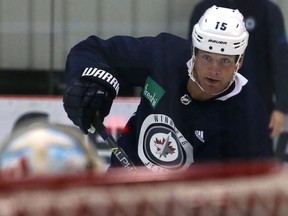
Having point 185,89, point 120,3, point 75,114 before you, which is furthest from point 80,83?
point 120,3

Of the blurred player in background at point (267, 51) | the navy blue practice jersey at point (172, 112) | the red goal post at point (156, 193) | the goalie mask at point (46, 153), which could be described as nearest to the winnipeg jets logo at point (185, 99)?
the navy blue practice jersey at point (172, 112)

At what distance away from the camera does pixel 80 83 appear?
263 centimetres

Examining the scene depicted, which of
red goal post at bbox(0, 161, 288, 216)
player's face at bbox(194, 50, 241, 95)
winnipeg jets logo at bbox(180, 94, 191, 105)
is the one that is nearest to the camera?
red goal post at bbox(0, 161, 288, 216)

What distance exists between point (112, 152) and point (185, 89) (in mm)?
255

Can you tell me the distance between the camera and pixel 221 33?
8.61 ft

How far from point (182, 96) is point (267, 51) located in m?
0.51

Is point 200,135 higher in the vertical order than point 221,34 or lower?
lower

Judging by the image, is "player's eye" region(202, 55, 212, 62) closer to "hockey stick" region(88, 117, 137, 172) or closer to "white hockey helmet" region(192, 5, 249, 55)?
"white hockey helmet" region(192, 5, 249, 55)

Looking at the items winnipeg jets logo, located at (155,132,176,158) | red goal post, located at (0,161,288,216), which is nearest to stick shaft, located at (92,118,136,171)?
winnipeg jets logo, located at (155,132,176,158)

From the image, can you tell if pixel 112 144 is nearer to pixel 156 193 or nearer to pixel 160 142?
pixel 160 142

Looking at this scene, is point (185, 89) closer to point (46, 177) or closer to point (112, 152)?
point (112, 152)

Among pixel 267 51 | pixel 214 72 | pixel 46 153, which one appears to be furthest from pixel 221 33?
pixel 46 153

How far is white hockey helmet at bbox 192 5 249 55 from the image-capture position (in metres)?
2.61

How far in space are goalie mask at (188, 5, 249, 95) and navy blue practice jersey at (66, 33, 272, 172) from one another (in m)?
0.07
